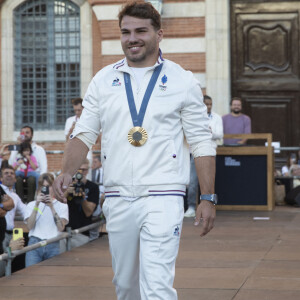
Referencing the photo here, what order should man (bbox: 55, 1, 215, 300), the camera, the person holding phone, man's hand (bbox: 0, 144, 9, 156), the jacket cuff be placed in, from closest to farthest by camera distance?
1. man (bbox: 55, 1, 215, 300)
2. the jacket cuff
3. the person holding phone
4. the camera
5. man's hand (bbox: 0, 144, 9, 156)

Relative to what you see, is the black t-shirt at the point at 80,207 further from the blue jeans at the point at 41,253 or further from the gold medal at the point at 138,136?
the gold medal at the point at 138,136

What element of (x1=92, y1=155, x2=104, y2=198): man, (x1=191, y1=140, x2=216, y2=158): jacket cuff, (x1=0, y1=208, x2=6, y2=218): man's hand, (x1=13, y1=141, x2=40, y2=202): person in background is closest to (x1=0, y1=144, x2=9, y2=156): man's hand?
(x1=13, y1=141, x2=40, y2=202): person in background

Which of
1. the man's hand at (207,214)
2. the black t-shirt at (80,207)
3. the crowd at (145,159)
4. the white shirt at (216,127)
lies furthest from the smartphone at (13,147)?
the man's hand at (207,214)

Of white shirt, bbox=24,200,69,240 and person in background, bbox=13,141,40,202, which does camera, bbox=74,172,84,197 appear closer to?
white shirt, bbox=24,200,69,240

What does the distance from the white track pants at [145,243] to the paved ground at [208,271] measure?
242 cm

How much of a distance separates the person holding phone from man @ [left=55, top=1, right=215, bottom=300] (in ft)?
16.9

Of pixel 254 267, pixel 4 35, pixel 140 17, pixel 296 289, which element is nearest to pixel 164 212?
pixel 140 17

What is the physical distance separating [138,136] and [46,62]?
14.7m

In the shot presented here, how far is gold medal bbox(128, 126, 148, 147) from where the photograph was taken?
4746 millimetres

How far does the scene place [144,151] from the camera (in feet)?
15.7

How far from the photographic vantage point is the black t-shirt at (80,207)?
444 inches

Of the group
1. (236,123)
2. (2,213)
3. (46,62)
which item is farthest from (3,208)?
(46,62)

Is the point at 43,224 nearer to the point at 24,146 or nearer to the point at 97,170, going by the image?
the point at 24,146

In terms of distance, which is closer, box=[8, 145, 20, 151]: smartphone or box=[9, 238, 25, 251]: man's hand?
box=[9, 238, 25, 251]: man's hand
